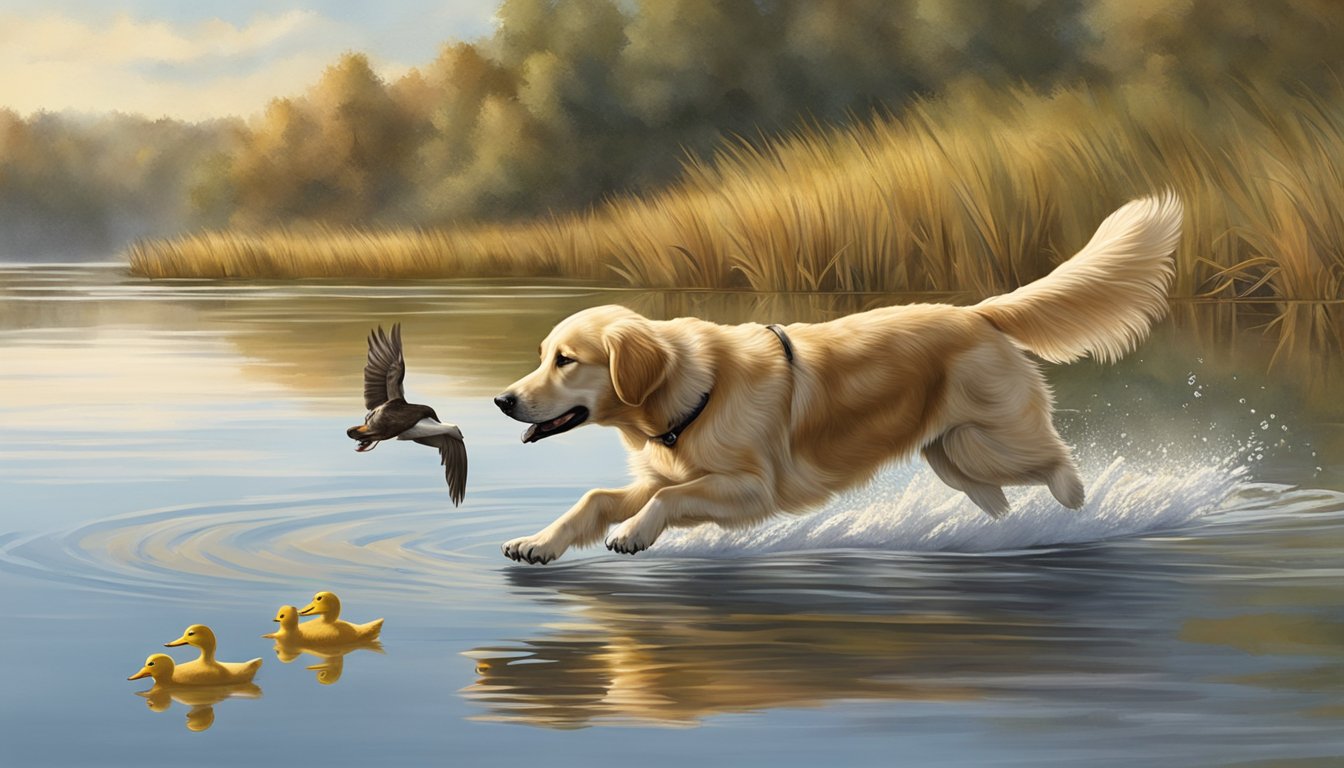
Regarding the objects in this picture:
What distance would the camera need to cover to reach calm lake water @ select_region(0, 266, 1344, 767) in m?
3.41

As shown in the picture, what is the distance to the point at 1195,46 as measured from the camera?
104ft

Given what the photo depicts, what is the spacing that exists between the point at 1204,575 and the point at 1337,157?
760 cm

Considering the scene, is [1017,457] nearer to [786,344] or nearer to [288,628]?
[786,344]

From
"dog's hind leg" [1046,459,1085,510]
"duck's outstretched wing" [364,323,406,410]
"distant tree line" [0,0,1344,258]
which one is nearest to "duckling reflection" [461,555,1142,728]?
"duck's outstretched wing" [364,323,406,410]

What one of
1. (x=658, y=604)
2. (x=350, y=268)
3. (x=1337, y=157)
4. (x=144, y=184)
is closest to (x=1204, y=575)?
(x=658, y=604)

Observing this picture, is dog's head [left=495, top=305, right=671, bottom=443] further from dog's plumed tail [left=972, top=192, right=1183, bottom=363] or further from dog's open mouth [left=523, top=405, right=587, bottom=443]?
dog's plumed tail [left=972, top=192, right=1183, bottom=363]

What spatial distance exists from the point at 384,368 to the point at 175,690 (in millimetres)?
1836

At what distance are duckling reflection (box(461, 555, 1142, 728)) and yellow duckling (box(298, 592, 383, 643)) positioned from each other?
12.9 inches

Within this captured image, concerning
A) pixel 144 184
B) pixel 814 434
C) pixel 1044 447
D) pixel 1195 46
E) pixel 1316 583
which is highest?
pixel 144 184

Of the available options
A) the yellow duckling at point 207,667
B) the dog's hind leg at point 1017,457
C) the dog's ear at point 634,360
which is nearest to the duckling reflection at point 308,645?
the yellow duckling at point 207,667

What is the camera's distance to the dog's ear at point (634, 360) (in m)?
5.45

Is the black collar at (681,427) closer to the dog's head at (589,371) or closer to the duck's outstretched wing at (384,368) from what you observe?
the dog's head at (589,371)

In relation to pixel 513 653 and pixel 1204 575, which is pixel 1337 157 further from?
pixel 513 653

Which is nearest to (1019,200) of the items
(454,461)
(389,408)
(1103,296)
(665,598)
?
(1103,296)
